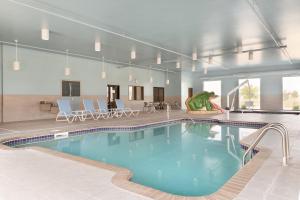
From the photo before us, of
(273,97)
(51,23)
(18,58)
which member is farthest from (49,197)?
(273,97)

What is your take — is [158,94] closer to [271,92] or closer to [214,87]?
[214,87]

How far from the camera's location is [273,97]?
15.1 meters

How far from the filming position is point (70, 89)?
10.7 meters

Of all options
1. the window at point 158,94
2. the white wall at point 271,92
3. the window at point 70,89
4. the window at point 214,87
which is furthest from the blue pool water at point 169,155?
the window at point 214,87

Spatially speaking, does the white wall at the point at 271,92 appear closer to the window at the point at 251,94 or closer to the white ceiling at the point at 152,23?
the window at the point at 251,94

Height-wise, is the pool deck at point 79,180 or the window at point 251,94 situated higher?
the window at point 251,94

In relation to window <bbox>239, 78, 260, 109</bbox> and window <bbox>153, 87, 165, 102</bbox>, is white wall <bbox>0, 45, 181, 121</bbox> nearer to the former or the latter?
window <bbox>153, 87, 165, 102</bbox>

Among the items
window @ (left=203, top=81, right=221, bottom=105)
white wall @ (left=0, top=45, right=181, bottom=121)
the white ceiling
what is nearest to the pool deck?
the white ceiling

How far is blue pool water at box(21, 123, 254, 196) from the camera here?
335cm

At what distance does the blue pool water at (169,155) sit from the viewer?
335 centimetres

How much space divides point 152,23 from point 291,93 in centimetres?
1278

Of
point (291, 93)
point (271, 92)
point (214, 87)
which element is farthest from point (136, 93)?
point (291, 93)

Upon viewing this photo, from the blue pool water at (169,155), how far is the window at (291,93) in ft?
33.3

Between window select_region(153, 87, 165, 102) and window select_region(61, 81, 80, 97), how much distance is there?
6.57 metres
